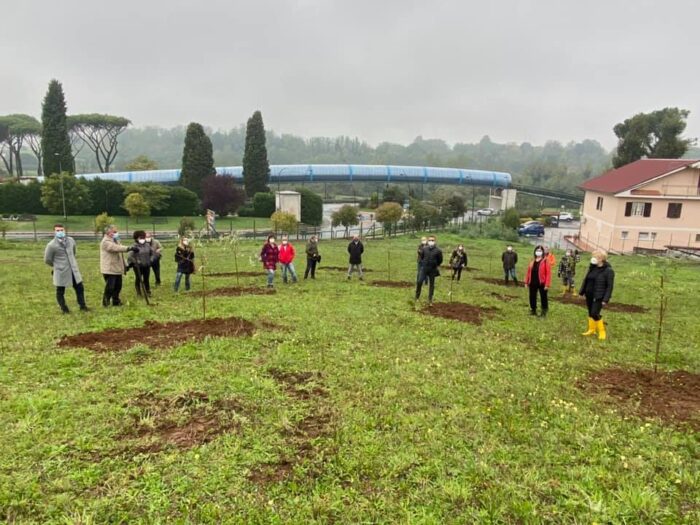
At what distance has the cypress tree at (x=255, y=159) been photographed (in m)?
64.3

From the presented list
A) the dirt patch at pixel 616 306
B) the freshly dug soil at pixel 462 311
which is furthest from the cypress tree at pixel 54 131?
the dirt patch at pixel 616 306

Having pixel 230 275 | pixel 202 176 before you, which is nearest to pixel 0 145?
pixel 202 176

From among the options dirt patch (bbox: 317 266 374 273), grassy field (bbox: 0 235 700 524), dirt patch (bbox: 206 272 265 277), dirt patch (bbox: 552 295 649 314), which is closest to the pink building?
dirt patch (bbox: 552 295 649 314)

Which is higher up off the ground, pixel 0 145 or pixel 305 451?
pixel 0 145

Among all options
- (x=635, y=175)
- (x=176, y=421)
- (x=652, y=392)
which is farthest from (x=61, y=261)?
(x=635, y=175)

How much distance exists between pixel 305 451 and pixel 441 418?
5.72ft

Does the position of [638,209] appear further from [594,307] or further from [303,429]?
[303,429]

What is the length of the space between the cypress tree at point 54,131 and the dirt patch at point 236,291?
5681 cm

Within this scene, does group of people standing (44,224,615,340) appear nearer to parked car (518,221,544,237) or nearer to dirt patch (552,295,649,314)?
dirt patch (552,295,649,314)

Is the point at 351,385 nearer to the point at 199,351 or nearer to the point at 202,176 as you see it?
the point at 199,351

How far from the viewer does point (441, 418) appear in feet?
17.5

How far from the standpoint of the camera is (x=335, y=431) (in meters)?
4.95

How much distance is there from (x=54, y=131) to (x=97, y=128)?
36597 millimetres

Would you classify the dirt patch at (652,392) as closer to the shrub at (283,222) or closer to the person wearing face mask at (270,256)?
the person wearing face mask at (270,256)
